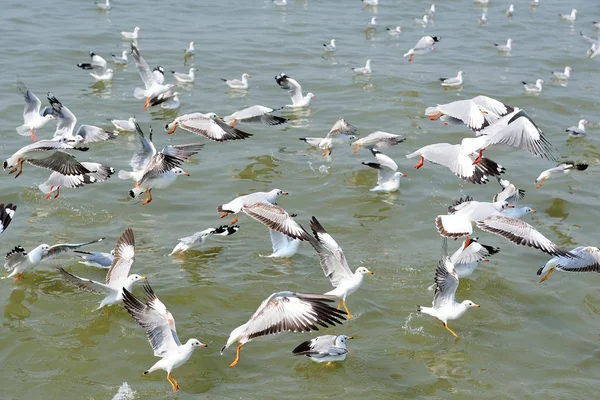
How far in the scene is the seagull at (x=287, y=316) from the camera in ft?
26.9

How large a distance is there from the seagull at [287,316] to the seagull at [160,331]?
1.53 feet

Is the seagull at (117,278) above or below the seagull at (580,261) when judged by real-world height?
above

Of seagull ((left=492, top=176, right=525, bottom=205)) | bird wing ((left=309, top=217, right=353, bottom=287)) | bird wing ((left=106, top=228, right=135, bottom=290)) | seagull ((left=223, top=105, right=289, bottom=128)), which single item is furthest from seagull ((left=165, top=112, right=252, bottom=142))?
bird wing ((left=309, top=217, right=353, bottom=287))

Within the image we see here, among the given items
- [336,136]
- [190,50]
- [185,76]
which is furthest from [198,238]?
[190,50]

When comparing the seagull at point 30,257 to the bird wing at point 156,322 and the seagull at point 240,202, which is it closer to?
the bird wing at point 156,322

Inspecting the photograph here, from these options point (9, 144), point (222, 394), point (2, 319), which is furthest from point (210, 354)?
point (9, 144)

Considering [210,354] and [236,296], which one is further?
[236,296]

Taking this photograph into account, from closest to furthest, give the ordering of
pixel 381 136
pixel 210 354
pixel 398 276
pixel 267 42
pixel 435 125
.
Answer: pixel 210 354
pixel 398 276
pixel 381 136
pixel 435 125
pixel 267 42

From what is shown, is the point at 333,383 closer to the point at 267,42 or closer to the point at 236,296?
the point at 236,296

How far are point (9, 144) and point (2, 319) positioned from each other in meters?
6.77

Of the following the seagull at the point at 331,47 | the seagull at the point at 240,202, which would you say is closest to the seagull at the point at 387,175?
the seagull at the point at 240,202

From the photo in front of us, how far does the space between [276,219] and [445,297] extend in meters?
2.60

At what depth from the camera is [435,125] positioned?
17.8 metres

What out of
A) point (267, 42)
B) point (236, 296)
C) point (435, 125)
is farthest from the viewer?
point (267, 42)
